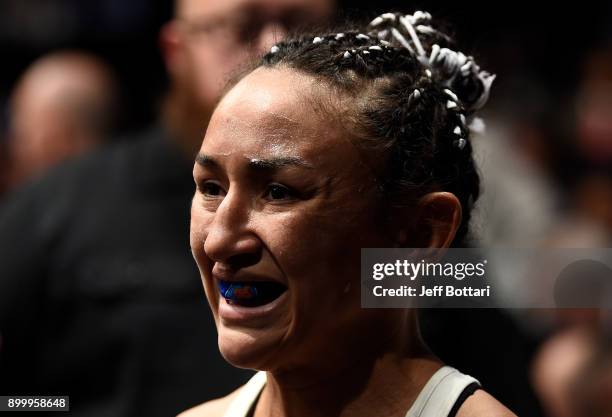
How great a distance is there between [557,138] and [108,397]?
7.11ft

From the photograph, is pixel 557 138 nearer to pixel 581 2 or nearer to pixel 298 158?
pixel 581 2

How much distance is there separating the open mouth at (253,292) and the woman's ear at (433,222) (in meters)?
0.14

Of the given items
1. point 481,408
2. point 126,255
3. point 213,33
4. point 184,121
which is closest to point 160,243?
point 126,255

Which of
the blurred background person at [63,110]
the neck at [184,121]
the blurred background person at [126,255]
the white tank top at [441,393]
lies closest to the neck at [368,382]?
the white tank top at [441,393]

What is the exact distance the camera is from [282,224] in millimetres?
1129

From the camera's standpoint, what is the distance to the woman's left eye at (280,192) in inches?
44.7

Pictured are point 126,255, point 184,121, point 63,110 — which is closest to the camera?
point 126,255

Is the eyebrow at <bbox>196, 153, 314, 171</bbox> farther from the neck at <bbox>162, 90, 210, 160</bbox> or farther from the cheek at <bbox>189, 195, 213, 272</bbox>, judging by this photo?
the neck at <bbox>162, 90, 210, 160</bbox>

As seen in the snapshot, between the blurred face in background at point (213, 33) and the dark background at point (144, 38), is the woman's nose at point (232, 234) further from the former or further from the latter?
the dark background at point (144, 38)

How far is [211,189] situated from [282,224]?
0.10 metres

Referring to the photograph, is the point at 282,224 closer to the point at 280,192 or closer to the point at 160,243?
the point at 280,192

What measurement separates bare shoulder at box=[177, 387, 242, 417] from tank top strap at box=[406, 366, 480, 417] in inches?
10.2

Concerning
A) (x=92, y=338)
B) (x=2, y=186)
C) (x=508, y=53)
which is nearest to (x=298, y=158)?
(x=92, y=338)

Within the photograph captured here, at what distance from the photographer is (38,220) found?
2.20m
